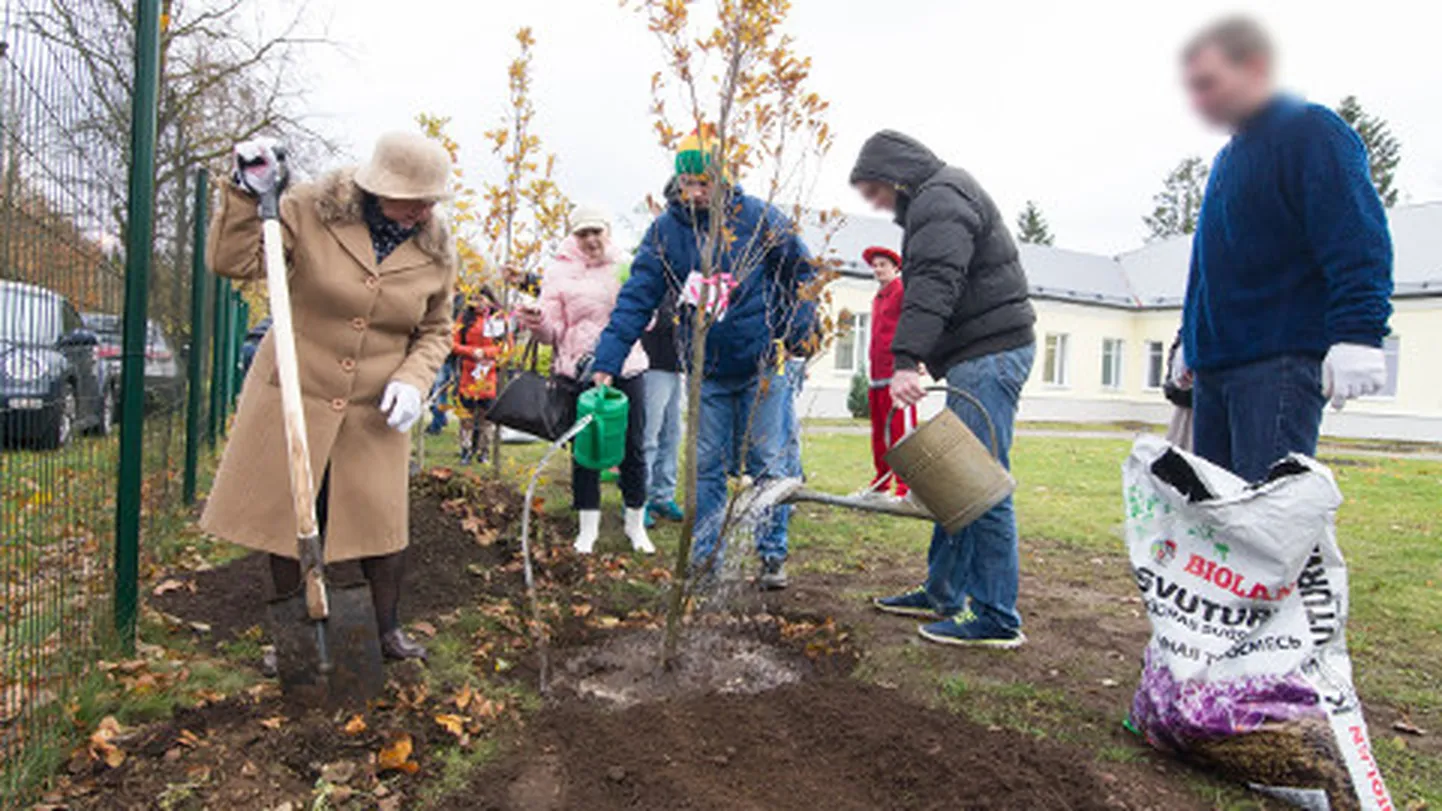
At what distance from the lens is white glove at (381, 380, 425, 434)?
2.82m

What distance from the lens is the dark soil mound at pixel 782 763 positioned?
2.26 meters

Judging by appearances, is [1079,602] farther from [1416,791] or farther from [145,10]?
[145,10]

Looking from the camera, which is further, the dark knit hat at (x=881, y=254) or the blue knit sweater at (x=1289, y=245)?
the dark knit hat at (x=881, y=254)

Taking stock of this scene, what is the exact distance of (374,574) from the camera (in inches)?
121

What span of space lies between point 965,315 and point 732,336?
40.5 inches

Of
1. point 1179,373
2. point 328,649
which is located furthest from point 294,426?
point 1179,373

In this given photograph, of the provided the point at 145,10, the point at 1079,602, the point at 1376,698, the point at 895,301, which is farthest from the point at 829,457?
the point at 145,10

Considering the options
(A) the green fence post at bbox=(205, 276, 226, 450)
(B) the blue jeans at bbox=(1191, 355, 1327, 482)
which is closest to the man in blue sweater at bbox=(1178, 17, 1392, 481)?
(B) the blue jeans at bbox=(1191, 355, 1327, 482)

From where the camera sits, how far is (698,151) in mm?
3188

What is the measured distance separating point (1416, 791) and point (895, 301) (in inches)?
171

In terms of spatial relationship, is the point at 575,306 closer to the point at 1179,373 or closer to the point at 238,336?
the point at 1179,373

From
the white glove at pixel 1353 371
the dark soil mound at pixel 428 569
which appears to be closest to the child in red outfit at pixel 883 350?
the dark soil mound at pixel 428 569

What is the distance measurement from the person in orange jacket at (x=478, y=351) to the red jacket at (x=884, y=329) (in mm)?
2513

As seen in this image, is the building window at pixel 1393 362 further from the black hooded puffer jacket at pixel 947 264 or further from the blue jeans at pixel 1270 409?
the blue jeans at pixel 1270 409
